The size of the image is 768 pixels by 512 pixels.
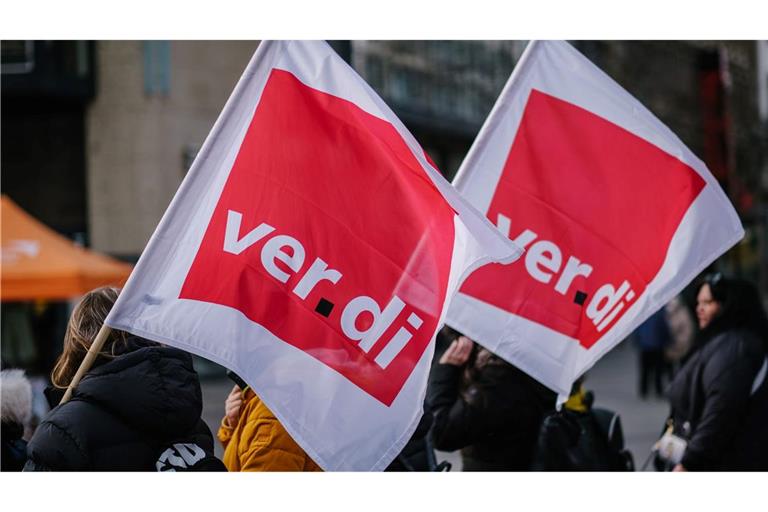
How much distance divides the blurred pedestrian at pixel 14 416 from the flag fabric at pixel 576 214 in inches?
67.1

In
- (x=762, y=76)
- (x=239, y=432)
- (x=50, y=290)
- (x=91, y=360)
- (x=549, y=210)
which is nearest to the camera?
(x=91, y=360)

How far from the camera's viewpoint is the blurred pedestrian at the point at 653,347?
1727cm

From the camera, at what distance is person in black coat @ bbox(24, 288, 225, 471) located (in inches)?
133

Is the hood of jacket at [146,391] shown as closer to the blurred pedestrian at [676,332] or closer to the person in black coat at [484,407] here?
the person in black coat at [484,407]

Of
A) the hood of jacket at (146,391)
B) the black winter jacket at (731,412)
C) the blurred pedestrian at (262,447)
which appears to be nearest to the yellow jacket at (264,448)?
the blurred pedestrian at (262,447)

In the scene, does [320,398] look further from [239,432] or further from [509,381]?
[509,381]

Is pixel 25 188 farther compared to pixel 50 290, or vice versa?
pixel 25 188

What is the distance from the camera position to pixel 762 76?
38906 mm

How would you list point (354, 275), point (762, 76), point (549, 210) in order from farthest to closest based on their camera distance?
point (762, 76) < point (549, 210) < point (354, 275)

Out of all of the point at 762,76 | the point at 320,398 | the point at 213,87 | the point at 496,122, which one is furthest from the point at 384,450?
the point at 762,76

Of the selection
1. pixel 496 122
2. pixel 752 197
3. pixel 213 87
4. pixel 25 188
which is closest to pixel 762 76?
pixel 752 197

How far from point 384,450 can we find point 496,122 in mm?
1988

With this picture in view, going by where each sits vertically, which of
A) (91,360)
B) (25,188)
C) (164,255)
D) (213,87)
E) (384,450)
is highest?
(164,255)

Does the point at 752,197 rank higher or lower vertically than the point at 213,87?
lower
